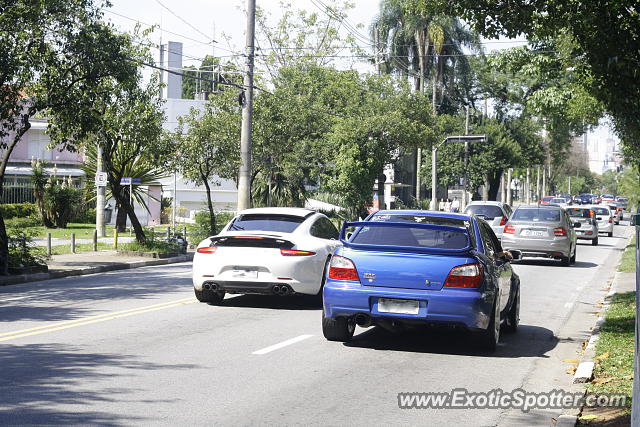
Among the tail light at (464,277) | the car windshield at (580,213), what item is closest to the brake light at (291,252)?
the tail light at (464,277)

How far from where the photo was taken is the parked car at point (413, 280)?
9766 mm

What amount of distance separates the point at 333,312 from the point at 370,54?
2026 inches

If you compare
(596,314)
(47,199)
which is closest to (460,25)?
(47,199)

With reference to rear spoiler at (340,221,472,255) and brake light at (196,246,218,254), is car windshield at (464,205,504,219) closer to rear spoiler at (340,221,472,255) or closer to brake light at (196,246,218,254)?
brake light at (196,246,218,254)

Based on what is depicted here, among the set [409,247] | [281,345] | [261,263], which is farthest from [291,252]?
[409,247]

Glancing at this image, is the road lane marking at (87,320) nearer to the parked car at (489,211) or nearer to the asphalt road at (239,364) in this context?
the asphalt road at (239,364)

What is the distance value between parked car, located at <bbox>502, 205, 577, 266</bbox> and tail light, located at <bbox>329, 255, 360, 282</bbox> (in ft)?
51.5

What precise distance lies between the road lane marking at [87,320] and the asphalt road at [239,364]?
2cm

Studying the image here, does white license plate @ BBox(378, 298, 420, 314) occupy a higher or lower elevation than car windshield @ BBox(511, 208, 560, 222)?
lower

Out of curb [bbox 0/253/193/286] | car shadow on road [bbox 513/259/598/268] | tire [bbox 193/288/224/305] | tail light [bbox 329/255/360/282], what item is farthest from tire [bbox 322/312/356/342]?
car shadow on road [bbox 513/259/598/268]

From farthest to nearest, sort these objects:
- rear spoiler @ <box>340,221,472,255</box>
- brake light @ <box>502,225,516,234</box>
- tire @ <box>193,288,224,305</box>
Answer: brake light @ <box>502,225,516,234</box> < tire @ <box>193,288,224,305</box> < rear spoiler @ <box>340,221,472,255</box>

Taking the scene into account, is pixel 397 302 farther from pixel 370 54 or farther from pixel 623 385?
pixel 370 54

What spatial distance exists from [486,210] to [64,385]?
26.9 metres

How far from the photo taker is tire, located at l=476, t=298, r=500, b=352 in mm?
10133
